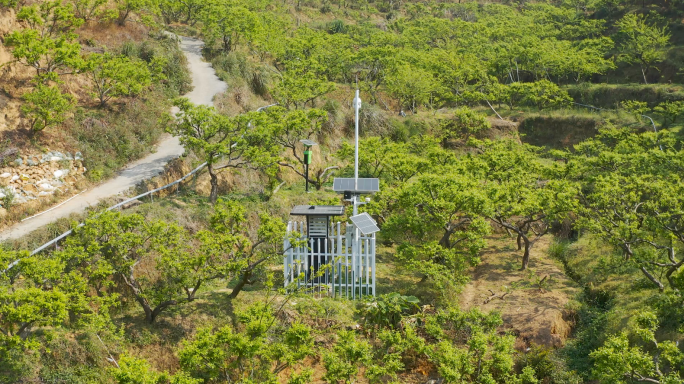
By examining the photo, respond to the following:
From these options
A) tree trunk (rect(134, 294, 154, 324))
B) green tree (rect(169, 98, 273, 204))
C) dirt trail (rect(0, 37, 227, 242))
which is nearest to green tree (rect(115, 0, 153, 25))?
dirt trail (rect(0, 37, 227, 242))

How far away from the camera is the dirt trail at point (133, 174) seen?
17.3m

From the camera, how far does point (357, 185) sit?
698 inches

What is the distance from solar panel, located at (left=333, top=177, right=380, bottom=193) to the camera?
17.6 m

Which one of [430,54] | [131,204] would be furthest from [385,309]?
[430,54]

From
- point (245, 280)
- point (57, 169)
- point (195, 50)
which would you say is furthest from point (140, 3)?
point (245, 280)

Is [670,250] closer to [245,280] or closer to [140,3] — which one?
[245,280]

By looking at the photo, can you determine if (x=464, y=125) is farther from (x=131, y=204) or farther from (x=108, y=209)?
(x=108, y=209)

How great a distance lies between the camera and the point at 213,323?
15.1 meters

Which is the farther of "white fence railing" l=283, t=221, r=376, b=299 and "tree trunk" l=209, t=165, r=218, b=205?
"tree trunk" l=209, t=165, r=218, b=205

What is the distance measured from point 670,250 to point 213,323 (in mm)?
12252

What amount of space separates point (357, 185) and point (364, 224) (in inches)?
64.7

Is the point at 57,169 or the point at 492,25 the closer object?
the point at 57,169

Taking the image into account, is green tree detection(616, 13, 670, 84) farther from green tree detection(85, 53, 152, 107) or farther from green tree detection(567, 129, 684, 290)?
green tree detection(85, 53, 152, 107)

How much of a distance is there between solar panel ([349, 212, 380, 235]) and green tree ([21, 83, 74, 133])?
36.9ft
